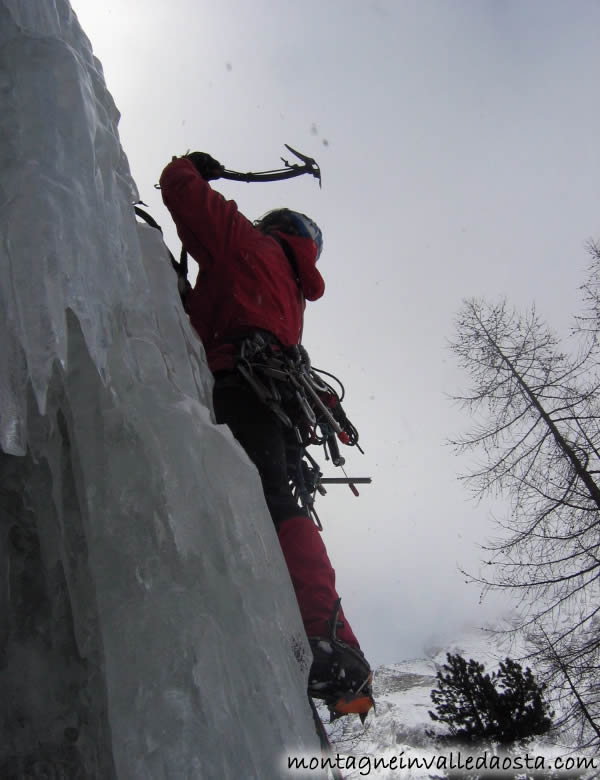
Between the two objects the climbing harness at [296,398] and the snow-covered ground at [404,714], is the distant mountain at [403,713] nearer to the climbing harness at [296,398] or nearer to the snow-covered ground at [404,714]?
the snow-covered ground at [404,714]

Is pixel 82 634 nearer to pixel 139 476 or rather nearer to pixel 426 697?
pixel 139 476

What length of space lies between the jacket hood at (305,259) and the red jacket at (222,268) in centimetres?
24

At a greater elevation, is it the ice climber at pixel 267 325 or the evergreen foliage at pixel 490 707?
the ice climber at pixel 267 325

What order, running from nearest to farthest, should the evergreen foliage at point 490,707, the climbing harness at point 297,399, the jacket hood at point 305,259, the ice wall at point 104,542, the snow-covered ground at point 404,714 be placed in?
the ice wall at point 104,542 → the climbing harness at point 297,399 → the jacket hood at point 305,259 → the evergreen foliage at point 490,707 → the snow-covered ground at point 404,714

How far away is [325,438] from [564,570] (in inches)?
224

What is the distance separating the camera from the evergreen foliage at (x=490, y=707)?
9.14 m

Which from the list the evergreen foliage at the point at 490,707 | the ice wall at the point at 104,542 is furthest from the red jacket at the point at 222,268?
the evergreen foliage at the point at 490,707

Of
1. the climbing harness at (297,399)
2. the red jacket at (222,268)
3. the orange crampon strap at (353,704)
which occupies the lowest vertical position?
the orange crampon strap at (353,704)

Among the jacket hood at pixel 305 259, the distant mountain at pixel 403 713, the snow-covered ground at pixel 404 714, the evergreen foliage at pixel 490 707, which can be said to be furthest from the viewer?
the distant mountain at pixel 403 713

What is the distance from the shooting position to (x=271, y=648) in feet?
4.02

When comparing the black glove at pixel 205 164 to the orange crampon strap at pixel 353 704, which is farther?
the black glove at pixel 205 164

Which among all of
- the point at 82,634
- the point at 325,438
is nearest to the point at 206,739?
the point at 82,634

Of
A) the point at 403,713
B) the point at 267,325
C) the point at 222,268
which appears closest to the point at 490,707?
the point at 267,325

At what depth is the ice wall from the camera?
105 cm
